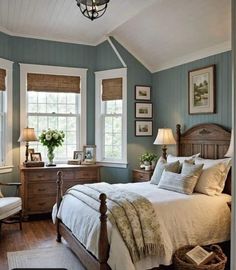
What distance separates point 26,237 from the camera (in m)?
4.32

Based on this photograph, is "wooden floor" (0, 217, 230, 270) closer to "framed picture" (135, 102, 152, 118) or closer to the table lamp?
the table lamp

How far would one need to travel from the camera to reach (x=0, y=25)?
5.12 metres

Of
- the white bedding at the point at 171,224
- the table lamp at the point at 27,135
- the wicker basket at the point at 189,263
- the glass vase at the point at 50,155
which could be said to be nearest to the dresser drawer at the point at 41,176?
the glass vase at the point at 50,155

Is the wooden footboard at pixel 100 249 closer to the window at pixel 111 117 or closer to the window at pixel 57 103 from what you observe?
the window at pixel 111 117

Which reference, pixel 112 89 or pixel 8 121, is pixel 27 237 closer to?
pixel 8 121

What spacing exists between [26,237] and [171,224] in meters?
2.27

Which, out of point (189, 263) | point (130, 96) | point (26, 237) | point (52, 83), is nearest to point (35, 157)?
point (52, 83)

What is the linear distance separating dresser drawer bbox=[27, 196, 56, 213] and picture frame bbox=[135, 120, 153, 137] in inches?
76.9

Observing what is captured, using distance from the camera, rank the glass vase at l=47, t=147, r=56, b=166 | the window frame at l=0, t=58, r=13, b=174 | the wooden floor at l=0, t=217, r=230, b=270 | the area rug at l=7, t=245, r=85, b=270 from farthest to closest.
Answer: the glass vase at l=47, t=147, r=56, b=166 → the window frame at l=0, t=58, r=13, b=174 → the wooden floor at l=0, t=217, r=230, b=270 → the area rug at l=7, t=245, r=85, b=270

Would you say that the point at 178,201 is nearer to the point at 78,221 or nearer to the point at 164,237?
the point at 164,237

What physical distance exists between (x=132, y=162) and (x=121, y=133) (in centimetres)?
58

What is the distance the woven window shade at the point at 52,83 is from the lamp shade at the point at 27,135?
0.81m

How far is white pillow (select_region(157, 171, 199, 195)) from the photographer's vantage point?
362 centimetres

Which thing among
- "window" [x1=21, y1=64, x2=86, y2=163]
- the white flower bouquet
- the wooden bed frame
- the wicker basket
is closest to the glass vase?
the white flower bouquet
